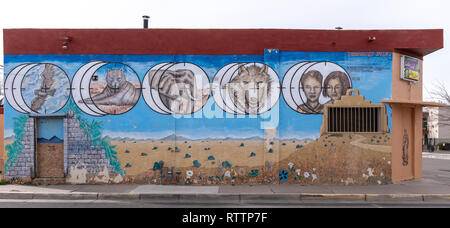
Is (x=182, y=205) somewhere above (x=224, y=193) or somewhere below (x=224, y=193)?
below

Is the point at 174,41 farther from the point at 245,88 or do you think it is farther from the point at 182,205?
the point at 182,205

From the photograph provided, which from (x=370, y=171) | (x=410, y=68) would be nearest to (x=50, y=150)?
(x=370, y=171)

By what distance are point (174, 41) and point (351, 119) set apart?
20.3 ft

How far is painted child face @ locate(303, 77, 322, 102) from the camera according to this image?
10977 mm

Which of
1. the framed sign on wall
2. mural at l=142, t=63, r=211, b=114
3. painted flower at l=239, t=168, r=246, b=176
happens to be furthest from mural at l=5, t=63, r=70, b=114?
the framed sign on wall

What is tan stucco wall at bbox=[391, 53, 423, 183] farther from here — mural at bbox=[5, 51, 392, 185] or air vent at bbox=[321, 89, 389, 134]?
mural at bbox=[5, 51, 392, 185]

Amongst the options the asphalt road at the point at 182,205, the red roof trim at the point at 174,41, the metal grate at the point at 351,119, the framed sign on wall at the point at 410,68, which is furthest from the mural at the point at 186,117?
the framed sign on wall at the point at 410,68

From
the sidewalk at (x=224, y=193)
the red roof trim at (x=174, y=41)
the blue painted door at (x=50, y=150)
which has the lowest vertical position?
the sidewalk at (x=224, y=193)

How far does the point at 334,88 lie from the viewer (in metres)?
11.0

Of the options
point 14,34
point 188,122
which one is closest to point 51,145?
point 14,34

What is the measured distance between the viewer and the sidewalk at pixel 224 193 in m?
9.30

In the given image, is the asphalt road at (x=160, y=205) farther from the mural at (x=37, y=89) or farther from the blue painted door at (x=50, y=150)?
the mural at (x=37, y=89)

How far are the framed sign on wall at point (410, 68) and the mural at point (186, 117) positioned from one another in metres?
2.49

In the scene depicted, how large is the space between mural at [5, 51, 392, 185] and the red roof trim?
0.23m
